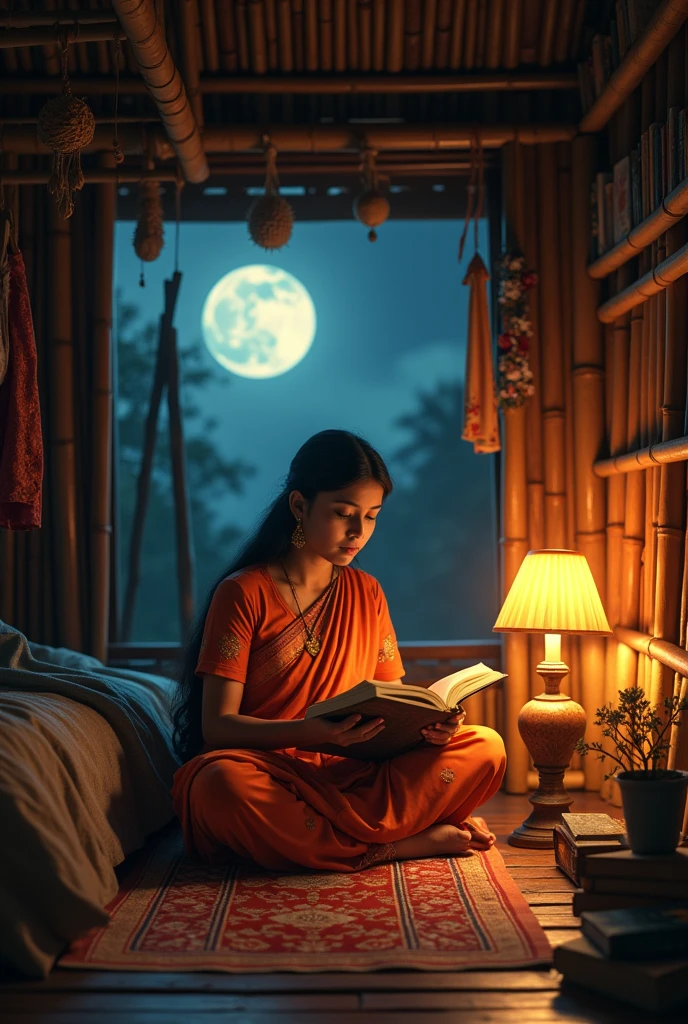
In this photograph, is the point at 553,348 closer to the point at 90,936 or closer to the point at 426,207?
the point at 426,207

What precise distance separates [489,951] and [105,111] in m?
3.55

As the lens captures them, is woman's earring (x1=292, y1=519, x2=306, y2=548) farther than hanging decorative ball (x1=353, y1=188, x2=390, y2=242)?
No

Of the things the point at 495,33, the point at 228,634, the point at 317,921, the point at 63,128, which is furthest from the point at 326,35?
the point at 317,921

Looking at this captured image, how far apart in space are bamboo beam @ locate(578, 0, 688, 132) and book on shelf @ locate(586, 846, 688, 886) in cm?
225

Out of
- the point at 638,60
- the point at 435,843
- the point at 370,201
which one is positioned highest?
the point at 638,60

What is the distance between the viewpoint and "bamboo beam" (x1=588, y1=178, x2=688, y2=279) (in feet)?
10.0

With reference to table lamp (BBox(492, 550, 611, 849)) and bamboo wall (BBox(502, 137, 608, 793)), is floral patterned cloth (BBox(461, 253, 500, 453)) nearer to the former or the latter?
bamboo wall (BBox(502, 137, 608, 793))

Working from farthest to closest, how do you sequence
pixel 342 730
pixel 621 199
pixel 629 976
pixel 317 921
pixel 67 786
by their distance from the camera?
1. pixel 621 199
2. pixel 342 730
3. pixel 67 786
4. pixel 317 921
5. pixel 629 976

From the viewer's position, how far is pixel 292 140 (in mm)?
4164

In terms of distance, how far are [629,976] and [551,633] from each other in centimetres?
154

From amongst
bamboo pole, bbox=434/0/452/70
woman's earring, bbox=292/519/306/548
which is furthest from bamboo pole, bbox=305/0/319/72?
woman's earring, bbox=292/519/306/548

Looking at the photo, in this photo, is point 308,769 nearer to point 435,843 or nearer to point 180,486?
point 435,843

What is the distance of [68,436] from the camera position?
166 inches

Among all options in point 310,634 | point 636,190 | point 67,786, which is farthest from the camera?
point 636,190
